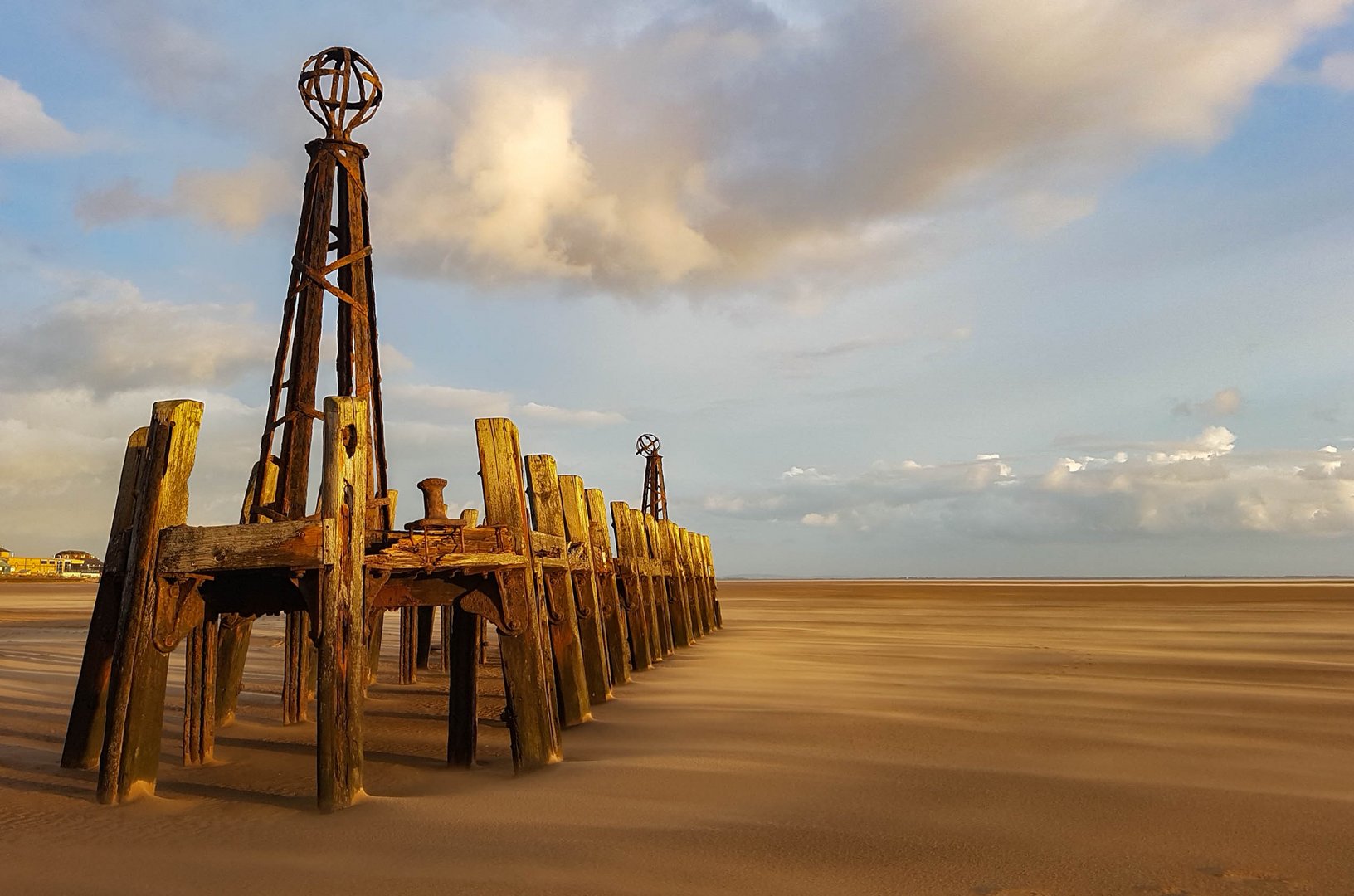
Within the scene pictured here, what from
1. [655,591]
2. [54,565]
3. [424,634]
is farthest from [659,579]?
[54,565]

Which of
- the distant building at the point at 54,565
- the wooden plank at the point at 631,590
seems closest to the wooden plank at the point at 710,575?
the wooden plank at the point at 631,590

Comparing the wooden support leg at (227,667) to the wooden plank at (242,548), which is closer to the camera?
the wooden plank at (242,548)

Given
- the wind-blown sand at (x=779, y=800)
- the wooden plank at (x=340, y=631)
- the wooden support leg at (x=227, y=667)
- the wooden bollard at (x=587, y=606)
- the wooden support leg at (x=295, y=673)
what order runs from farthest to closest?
1. the wooden bollard at (x=587, y=606)
2. the wooden support leg at (x=295, y=673)
3. the wooden support leg at (x=227, y=667)
4. the wooden plank at (x=340, y=631)
5. the wind-blown sand at (x=779, y=800)

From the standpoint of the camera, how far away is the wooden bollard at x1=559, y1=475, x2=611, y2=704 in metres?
10.0

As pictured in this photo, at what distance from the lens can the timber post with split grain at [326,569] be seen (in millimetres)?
5453

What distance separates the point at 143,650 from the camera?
18.9 ft

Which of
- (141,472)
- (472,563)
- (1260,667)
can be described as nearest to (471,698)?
(472,563)

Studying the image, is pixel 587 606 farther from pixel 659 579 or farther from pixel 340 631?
pixel 659 579

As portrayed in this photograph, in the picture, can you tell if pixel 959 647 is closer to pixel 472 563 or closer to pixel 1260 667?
pixel 1260 667

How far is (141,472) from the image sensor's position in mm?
6117

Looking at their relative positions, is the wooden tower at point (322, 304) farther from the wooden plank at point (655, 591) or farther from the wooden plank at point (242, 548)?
the wooden plank at point (655, 591)

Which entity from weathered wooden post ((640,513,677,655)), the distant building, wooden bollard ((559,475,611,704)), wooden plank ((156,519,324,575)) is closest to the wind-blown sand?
wooden bollard ((559,475,611,704))

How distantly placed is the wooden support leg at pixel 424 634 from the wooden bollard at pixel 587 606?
150 inches

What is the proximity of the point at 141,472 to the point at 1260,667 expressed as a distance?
12757 mm
